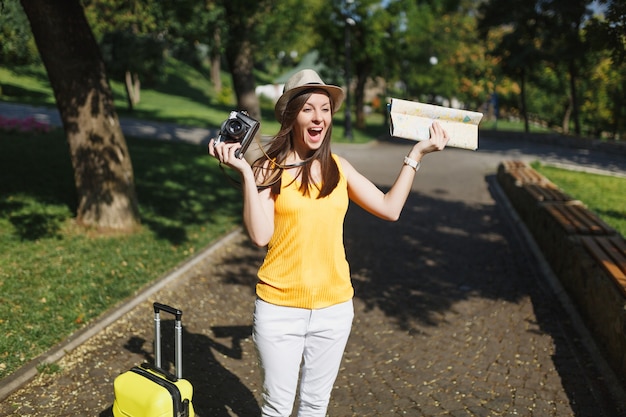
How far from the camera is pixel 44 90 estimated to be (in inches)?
1288

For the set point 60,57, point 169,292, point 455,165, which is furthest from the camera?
point 455,165

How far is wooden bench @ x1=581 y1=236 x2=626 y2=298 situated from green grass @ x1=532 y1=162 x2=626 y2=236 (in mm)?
2302

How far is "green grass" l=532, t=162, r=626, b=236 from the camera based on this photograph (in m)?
10.0

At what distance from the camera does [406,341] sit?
19.2 feet

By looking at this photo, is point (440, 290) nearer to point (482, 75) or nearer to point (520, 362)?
point (520, 362)

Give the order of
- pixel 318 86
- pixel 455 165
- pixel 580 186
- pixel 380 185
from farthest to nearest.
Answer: pixel 455 165
pixel 380 185
pixel 580 186
pixel 318 86

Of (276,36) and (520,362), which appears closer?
(520,362)

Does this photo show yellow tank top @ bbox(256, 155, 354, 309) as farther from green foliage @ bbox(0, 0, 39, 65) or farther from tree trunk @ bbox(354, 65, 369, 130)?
tree trunk @ bbox(354, 65, 369, 130)

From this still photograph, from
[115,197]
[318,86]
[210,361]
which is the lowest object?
[210,361]

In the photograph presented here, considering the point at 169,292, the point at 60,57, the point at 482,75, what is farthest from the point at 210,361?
the point at 482,75

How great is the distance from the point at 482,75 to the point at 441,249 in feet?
109

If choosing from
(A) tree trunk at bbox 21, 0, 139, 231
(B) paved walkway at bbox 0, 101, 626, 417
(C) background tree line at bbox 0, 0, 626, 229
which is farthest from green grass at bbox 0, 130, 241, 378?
(C) background tree line at bbox 0, 0, 626, 229

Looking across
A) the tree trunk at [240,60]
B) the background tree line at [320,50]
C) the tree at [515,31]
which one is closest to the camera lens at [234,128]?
the background tree line at [320,50]

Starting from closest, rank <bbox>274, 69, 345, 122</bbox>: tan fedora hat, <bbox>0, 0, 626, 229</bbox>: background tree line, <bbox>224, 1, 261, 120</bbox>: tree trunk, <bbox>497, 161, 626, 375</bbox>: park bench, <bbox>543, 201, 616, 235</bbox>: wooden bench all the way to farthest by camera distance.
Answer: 1. <bbox>274, 69, 345, 122</bbox>: tan fedora hat
2. <bbox>497, 161, 626, 375</bbox>: park bench
3. <bbox>543, 201, 616, 235</bbox>: wooden bench
4. <bbox>0, 0, 626, 229</bbox>: background tree line
5. <bbox>224, 1, 261, 120</bbox>: tree trunk
